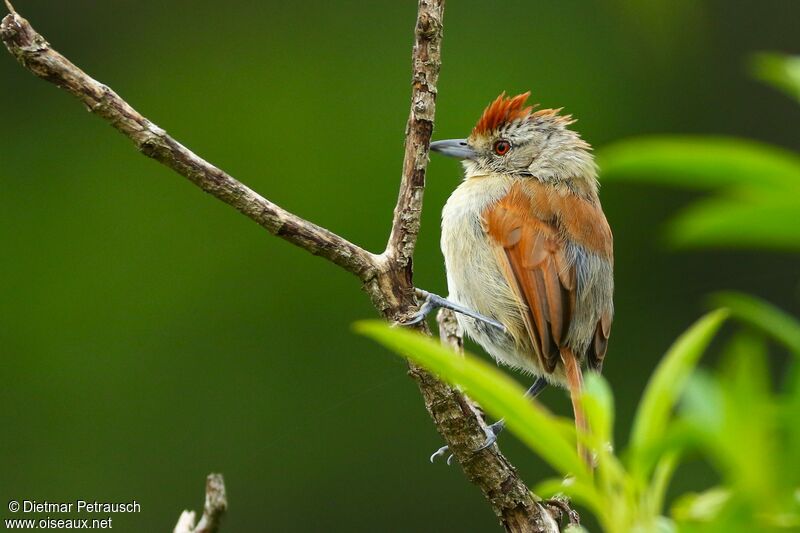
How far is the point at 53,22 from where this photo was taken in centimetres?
917

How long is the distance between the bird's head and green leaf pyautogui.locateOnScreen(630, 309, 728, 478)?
340 centimetres

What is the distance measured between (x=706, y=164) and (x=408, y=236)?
6.50 ft

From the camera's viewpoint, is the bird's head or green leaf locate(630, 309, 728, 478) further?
the bird's head

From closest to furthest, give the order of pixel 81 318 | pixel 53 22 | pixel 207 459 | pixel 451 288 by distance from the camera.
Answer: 1. pixel 451 288
2. pixel 207 459
3. pixel 81 318
4. pixel 53 22

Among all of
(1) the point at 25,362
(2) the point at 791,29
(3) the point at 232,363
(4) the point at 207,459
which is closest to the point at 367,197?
(3) the point at 232,363

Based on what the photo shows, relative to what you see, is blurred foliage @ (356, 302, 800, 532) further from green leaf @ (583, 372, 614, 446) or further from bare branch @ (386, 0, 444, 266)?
bare branch @ (386, 0, 444, 266)

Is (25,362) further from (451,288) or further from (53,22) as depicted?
(451,288)

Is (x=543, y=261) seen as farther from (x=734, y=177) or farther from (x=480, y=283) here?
(x=734, y=177)

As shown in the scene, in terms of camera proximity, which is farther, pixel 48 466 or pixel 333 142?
pixel 333 142

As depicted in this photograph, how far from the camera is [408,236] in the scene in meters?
2.81

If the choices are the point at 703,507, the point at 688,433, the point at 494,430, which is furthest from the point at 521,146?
the point at 688,433

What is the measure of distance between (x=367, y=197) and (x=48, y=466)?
3.19 metres

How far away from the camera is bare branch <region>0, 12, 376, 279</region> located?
227 cm

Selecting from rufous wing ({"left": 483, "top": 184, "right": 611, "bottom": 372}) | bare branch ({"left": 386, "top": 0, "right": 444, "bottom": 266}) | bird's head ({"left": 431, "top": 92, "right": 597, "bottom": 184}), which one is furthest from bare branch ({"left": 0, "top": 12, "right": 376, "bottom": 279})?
bird's head ({"left": 431, "top": 92, "right": 597, "bottom": 184})
